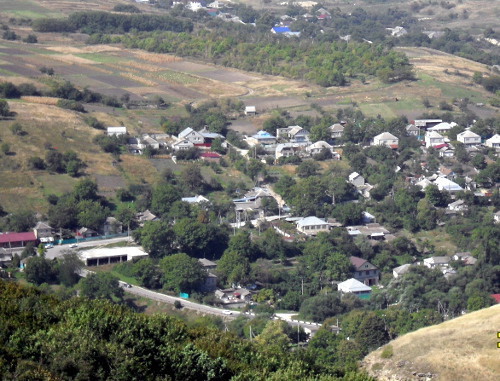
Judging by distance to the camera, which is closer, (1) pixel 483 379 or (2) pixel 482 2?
(1) pixel 483 379

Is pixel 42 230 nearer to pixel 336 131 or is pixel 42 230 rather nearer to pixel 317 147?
pixel 317 147

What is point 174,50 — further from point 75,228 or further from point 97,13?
point 75,228

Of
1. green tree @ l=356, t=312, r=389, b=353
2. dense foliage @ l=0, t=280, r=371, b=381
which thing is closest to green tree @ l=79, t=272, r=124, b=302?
green tree @ l=356, t=312, r=389, b=353

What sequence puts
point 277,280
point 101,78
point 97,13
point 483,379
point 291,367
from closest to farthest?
1. point 291,367
2. point 483,379
3. point 277,280
4. point 101,78
5. point 97,13

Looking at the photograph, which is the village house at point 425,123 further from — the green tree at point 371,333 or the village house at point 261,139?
the green tree at point 371,333

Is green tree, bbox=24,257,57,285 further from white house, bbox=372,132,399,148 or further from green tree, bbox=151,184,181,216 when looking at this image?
white house, bbox=372,132,399,148

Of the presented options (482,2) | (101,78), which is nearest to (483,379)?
(101,78)
